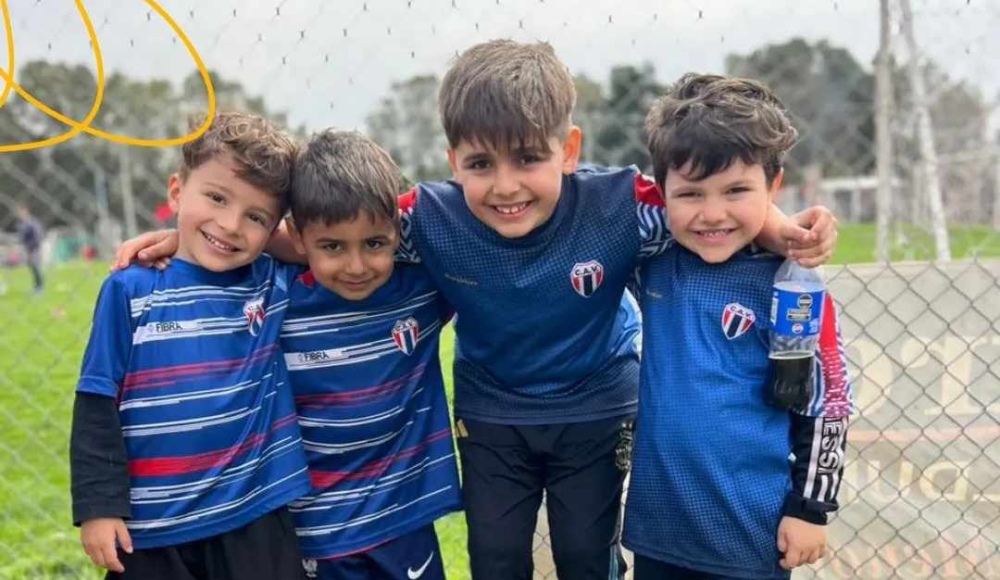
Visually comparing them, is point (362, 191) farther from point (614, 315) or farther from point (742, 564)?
point (742, 564)

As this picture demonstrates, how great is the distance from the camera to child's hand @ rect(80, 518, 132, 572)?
1835mm

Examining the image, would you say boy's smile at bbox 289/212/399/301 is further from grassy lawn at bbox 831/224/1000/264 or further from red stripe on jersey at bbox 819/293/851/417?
grassy lawn at bbox 831/224/1000/264

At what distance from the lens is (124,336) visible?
6.11 ft

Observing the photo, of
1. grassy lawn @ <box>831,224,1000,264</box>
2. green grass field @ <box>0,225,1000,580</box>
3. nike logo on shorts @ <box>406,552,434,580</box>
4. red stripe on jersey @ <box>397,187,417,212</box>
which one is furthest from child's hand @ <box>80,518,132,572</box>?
grassy lawn @ <box>831,224,1000,264</box>

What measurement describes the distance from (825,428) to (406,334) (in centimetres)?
88

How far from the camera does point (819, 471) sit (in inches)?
72.7

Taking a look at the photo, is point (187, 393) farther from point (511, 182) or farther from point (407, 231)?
point (511, 182)

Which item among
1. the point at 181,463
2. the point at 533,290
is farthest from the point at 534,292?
the point at 181,463

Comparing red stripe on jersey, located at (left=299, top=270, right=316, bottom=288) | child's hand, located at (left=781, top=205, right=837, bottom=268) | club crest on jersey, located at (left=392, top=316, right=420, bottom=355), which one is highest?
child's hand, located at (left=781, top=205, right=837, bottom=268)

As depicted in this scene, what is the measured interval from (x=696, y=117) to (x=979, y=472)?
149 centimetres

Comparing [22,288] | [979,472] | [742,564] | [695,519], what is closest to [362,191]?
[695,519]

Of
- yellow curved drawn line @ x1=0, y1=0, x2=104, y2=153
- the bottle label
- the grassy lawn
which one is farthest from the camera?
A: the grassy lawn

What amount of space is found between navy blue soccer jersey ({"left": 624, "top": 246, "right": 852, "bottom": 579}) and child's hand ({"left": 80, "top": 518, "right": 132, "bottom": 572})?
1022mm

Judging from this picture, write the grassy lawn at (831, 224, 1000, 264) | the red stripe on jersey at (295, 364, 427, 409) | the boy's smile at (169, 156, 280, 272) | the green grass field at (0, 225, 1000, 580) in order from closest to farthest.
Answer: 1. the boy's smile at (169, 156, 280, 272)
2. the red stripe on jersey at (295, 364, 427, 409)
3. the green grass field at (0, 225, 1000, 580)
4. the grassy lawn at (831, 224, 1000, 264)
